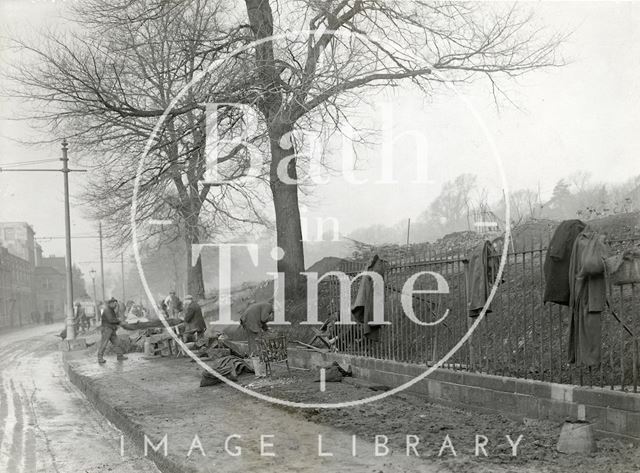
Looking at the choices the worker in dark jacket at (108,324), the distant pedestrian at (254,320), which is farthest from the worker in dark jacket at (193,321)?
the distant pedestrian at (254,320)

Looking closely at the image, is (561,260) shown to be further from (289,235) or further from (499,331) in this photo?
(289,235)

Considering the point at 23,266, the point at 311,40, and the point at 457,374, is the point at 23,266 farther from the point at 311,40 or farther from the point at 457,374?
the point at 457,374

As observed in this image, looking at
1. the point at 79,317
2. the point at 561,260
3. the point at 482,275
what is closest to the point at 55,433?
the point at 482,275

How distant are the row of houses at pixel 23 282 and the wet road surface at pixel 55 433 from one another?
47275 millimetres

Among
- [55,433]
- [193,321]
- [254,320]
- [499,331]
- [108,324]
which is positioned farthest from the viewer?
[193,321]

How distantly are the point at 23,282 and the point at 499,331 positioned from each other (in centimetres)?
7396

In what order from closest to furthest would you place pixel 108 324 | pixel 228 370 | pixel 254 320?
pixel 228 370, pixel 254 320, pixel 108 324

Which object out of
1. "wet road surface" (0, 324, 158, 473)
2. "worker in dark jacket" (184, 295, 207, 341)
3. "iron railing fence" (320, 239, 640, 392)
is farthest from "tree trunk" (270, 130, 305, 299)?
"wet road surface" (0, 324, 158, 473)

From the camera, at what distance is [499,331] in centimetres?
945

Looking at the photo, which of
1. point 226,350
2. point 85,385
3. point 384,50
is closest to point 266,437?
point 85,385

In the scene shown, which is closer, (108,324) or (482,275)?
(482,275)

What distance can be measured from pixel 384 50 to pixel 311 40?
5.33 feet

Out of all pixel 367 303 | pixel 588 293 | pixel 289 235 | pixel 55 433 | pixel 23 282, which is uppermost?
pixel 289 235

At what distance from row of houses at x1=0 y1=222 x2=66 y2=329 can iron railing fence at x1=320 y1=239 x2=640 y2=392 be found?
173 ft
